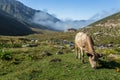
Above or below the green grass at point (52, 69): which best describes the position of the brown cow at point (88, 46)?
above

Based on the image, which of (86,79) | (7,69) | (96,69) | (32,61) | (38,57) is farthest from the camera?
(38,57)

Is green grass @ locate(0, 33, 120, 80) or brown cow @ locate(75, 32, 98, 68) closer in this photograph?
green grass @ locate(0, 33, 120, 80)

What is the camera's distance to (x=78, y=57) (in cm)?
4594

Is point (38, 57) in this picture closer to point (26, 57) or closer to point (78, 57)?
point (26, 57)

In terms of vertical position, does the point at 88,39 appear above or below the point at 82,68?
above

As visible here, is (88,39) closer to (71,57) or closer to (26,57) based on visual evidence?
(71,57)

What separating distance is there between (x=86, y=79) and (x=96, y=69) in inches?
147

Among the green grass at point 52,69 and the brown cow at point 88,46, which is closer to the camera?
the green grass at point 52,69

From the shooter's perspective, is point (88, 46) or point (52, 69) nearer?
point (52, 69)

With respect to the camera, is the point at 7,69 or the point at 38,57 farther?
the point at 38,57

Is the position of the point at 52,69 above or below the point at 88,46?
below

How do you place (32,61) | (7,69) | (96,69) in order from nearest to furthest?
(96,69) < (7,69) < (32,61)

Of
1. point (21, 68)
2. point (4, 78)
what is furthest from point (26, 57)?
point (4, 78)

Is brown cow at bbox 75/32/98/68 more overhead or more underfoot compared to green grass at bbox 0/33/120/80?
more overhead
